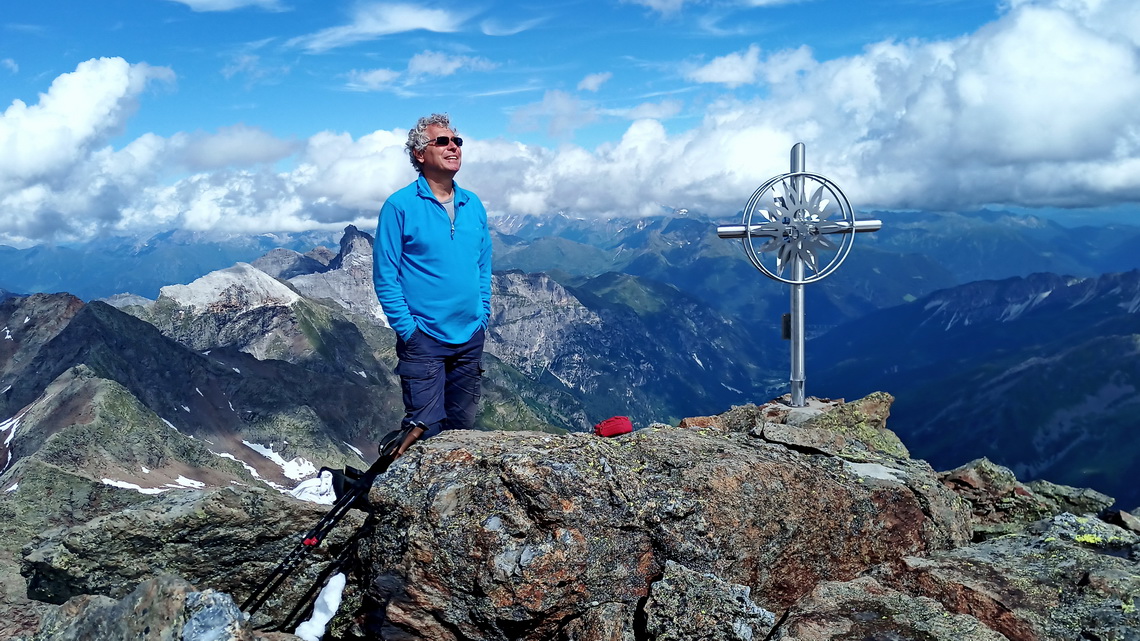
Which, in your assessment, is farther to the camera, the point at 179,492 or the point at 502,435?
the point at 179,492

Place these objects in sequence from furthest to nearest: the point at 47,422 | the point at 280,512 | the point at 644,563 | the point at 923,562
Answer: the point at 47,422 → the point at 280,512 → the point at 923,562 → the point at 644,563

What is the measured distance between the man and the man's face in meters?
0.02

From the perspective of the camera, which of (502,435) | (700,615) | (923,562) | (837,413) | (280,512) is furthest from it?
(837,413)

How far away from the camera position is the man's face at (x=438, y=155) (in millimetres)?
10555

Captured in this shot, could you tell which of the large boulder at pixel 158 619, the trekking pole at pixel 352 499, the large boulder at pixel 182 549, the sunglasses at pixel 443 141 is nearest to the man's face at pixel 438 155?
the sunglasses at pixel 443 141

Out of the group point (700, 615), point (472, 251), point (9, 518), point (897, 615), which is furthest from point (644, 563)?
point (9, 518)

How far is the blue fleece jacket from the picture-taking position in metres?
10.2

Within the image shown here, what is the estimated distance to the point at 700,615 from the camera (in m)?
8.04

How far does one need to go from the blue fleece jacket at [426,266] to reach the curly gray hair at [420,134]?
413mm

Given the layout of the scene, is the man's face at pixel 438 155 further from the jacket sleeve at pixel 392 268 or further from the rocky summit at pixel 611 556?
the rocky summit at pixel 611 556

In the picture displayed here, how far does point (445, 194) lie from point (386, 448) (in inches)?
156

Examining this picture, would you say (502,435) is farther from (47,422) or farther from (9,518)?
(47,422)

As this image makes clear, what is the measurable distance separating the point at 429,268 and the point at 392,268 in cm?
54

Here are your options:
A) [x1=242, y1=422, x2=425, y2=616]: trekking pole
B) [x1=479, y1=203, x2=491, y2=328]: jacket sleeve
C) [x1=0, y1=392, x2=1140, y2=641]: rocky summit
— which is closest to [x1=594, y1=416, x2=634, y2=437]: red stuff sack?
[x1=0, y1=392, x2=1140, y2=641]: rocky summit
